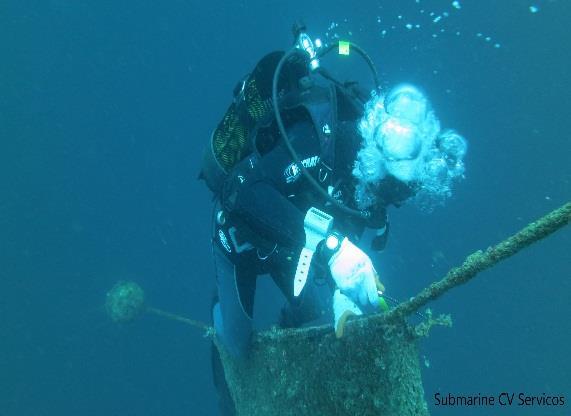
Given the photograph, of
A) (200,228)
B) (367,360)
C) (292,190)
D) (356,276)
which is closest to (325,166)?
(292,190)

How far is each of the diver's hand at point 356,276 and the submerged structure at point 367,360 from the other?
0.56 feet

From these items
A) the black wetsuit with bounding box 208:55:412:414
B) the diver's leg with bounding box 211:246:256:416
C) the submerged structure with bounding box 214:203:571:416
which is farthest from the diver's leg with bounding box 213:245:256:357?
the submerged structure with bounding box 214:203:571:416

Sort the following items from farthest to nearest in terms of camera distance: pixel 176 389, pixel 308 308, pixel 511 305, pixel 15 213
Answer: pixel 511 305, pixel 15 213, pixel 176 389, pixel 308 308

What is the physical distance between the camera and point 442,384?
55.0 feet

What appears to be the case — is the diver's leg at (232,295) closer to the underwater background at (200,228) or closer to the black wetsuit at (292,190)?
the black wetsuit at (292,190)

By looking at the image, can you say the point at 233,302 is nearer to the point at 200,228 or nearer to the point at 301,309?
the point at 301,309

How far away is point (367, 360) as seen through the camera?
1.94 meters

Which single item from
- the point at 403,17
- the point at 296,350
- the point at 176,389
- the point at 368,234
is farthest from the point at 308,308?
the point at 403,17

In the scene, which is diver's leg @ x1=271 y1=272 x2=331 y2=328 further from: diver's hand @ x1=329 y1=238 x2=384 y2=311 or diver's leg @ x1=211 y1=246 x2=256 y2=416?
diver's hand @ x1=329 y1=238 x2=384 y2=311

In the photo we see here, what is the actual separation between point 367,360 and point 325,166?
1197 mm

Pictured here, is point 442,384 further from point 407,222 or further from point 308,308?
point 308,308

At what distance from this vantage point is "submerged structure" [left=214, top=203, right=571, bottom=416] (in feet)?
4.89

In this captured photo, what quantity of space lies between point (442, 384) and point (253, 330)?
52.7ft

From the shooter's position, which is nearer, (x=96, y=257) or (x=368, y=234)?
(x=368, y=234)
